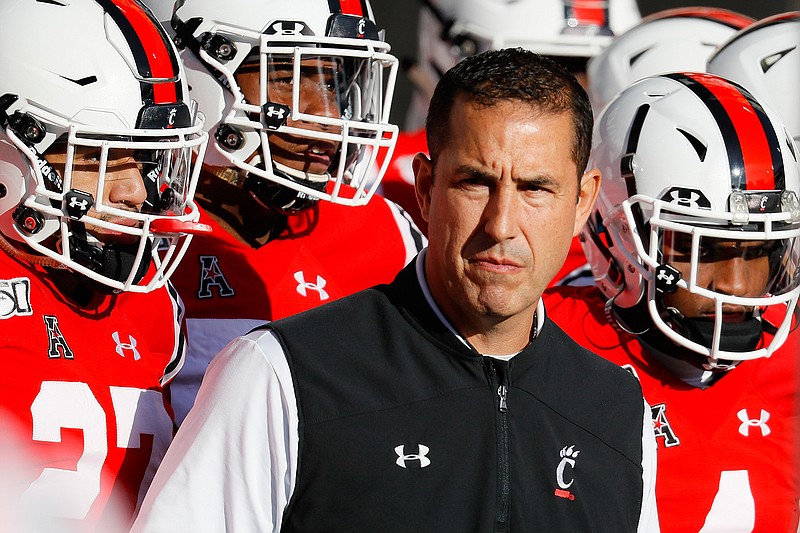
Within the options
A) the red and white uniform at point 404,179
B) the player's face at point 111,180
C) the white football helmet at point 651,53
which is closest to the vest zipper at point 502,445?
the player's face at point 111,180

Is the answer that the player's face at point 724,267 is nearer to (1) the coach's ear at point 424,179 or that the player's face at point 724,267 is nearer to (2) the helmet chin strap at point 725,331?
(2) the helmet chin strap at point 725,331

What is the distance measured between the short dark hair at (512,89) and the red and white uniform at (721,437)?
89 cm

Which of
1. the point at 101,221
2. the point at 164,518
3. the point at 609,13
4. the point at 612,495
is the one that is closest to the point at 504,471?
the point at 612,495

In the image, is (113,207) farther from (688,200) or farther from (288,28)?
(688,200)

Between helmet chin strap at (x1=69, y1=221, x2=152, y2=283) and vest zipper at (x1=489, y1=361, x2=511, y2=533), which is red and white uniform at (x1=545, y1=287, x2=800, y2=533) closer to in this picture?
vest zipper at (x1=489, y1=361, x2=511, y2=533)

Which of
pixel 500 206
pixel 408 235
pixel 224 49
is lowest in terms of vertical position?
pixel 408 235

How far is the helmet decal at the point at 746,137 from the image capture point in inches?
103

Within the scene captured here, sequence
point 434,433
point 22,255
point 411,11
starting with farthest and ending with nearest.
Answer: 1. point 411,11
2. point 22,255
3. point 434,433

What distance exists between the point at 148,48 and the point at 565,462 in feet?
3.75

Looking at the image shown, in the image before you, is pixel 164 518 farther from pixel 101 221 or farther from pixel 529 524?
pixel 101 221

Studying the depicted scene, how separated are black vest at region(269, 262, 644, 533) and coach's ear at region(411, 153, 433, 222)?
11 cm

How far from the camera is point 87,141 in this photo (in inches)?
84.8

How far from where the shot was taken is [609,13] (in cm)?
442

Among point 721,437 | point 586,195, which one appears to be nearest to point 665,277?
point 721,437
